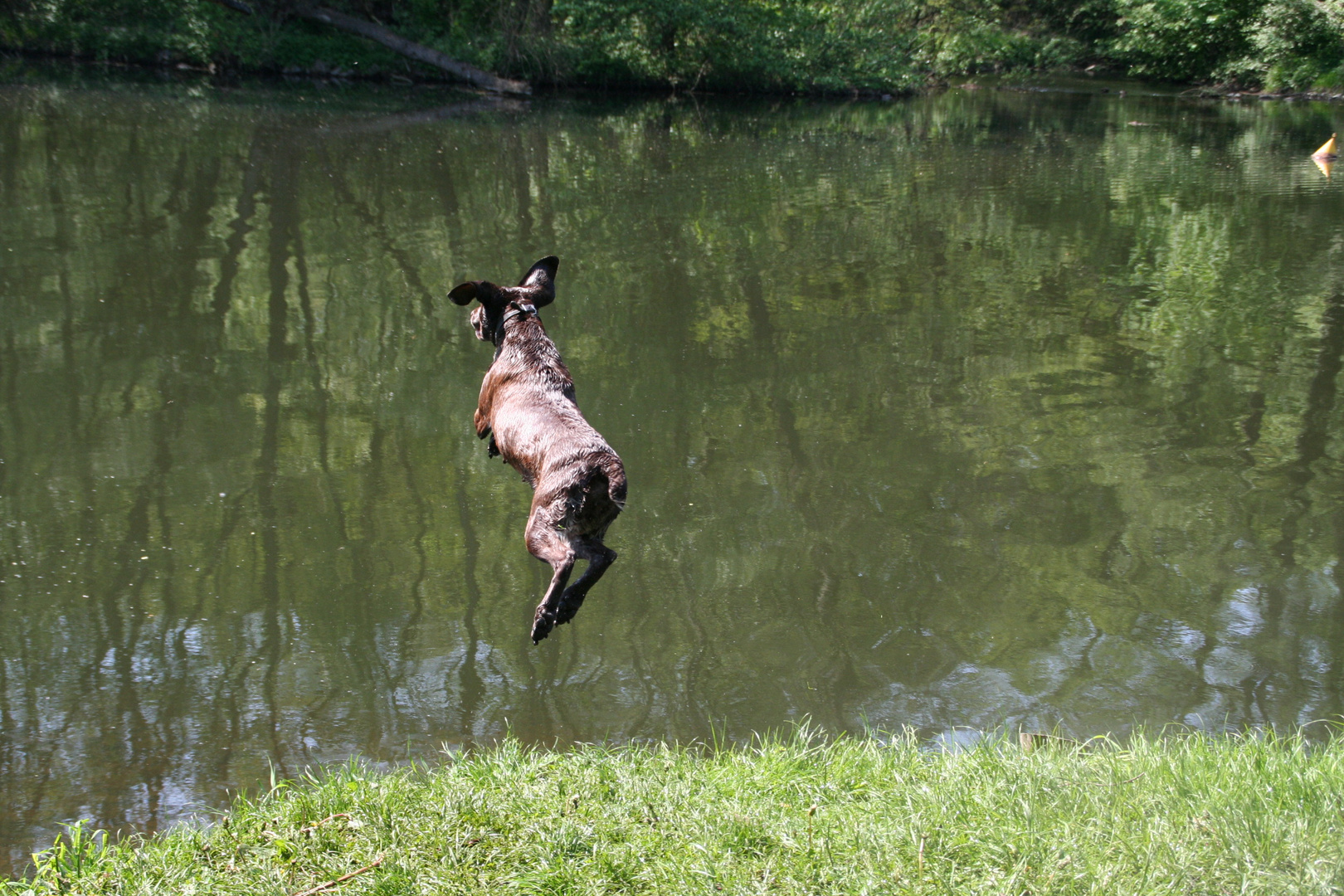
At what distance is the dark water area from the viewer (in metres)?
5.82

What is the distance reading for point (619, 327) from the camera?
424 inches

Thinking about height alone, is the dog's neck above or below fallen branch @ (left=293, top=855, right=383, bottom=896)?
above

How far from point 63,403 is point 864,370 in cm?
646

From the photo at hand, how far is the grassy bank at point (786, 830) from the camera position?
369 centimetres

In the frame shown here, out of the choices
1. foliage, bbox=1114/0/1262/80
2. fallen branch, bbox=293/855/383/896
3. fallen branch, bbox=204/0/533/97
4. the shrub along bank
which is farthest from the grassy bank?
foliage, bbox=1114/0/1262/80

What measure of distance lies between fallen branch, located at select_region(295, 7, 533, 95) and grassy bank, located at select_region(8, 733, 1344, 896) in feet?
95.4

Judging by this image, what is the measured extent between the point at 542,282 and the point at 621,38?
30.6 metres

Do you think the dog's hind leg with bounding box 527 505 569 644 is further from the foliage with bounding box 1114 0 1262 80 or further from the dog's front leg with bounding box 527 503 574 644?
the foliage with bounding box 1114 0 1262 80

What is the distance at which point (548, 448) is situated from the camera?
3.52 m

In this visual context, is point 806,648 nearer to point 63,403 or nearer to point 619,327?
point 619,327

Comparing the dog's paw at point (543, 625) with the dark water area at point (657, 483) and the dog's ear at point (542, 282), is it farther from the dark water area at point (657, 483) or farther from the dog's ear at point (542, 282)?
the dark water area at point (657, 483)

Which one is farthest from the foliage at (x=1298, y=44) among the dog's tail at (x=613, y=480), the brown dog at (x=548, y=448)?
the dog's tail at (x=613, y=480)

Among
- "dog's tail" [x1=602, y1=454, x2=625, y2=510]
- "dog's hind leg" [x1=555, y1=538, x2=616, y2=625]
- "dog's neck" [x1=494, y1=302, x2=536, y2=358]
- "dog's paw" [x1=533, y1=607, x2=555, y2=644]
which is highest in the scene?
"dog's neck" [x1=494, y1=302, x2=536, y2=358]

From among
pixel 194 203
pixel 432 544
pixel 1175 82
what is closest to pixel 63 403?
pixel 432 544
